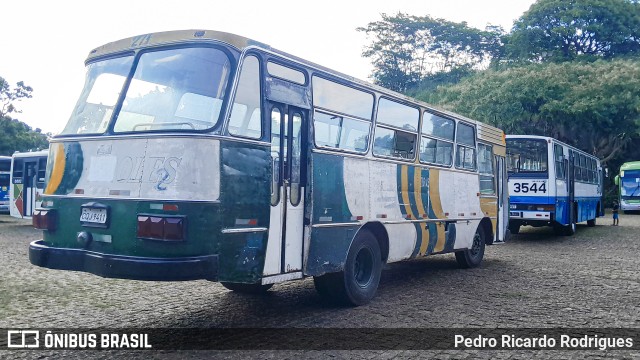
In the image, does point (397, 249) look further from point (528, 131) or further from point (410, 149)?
point (528, 131)

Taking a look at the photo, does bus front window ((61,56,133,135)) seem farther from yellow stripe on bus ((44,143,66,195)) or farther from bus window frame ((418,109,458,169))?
bus window frame ((418,109,458,169))

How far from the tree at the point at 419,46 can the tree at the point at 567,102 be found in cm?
2227

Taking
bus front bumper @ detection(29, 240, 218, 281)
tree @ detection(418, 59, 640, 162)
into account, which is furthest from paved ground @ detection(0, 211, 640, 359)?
tree @ detection(418, 59, 640, 162)

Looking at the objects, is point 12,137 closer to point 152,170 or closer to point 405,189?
point 405,189

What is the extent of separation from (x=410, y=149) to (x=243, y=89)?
385 centimetres

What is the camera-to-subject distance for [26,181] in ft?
68.8

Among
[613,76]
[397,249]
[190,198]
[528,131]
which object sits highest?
[613,76]

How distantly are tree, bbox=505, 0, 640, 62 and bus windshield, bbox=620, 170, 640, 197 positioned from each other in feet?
37.3

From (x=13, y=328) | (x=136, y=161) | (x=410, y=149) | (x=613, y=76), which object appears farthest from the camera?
(x=613, y=76)

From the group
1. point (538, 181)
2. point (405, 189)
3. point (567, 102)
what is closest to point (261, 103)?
point (405, 189)

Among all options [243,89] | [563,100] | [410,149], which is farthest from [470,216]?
[563,100]

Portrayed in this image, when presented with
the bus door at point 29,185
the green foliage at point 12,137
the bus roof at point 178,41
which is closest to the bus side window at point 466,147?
the bus roof at point 178,41

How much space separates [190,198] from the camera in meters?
5.24

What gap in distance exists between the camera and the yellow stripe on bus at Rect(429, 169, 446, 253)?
9.53 metres
